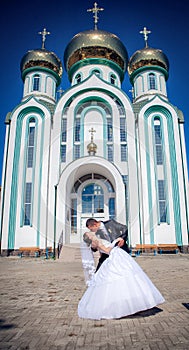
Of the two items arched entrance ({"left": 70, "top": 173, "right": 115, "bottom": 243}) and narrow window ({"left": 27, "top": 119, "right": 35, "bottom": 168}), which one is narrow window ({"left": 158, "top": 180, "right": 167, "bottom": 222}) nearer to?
arched entrance ({"left": 70, "top": 173, "right": 115, "bottom": 243})

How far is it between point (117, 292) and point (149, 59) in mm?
22878

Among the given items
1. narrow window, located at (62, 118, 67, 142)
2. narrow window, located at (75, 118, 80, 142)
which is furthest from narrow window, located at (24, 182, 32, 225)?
narrow window, located at (75, 118, 80, 142)

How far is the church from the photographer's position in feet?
53.0

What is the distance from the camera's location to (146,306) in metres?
3.56

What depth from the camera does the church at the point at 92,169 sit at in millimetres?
16141

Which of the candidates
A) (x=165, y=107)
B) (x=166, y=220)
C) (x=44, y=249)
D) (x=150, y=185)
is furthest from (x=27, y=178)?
(x=165, y=107)

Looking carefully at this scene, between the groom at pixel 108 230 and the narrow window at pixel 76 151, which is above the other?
the narrow window at pixel 76 151

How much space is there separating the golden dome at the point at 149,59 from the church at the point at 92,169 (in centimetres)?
511

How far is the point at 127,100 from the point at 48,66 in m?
8.64

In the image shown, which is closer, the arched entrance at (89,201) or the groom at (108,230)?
the groom at (108,230)

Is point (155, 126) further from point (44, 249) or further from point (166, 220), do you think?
point (44, 249)

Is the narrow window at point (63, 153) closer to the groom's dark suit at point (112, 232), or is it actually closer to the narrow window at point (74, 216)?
the narrow window at point (74, 216)

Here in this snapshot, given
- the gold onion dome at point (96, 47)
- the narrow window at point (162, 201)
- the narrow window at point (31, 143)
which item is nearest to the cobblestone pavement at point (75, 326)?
the narrow window at point (162, 201)

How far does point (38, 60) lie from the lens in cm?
2292
